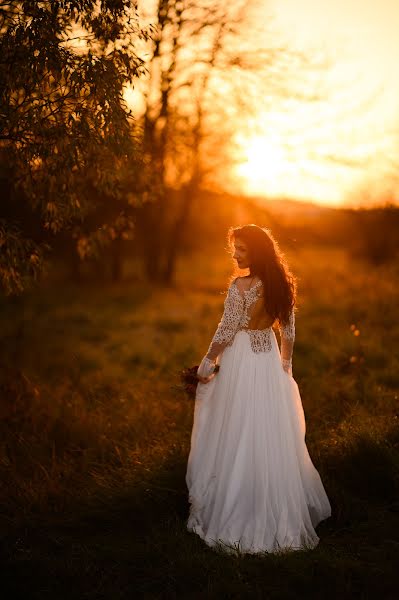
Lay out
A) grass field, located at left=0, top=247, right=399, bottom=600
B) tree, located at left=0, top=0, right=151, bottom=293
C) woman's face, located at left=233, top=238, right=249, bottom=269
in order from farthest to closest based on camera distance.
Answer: tree, located at left=0, top=0, right=151, bottom=293 < woman's face, located at left=233, top=238, right=249, bottom=269 < grass field, located at left=0, top=247, right=399, bottom=600

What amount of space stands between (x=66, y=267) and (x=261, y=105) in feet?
59.5

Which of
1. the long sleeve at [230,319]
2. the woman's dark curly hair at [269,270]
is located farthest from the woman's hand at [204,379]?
the woman's dark curly hair at [269,270]

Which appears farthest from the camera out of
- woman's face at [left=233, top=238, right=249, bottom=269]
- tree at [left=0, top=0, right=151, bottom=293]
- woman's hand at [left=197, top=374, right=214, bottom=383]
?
tree at [left=0, top=0, right=151, bottom=293]

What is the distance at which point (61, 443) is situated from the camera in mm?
6340

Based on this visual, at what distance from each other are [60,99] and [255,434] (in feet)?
12.2

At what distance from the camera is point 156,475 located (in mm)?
5062

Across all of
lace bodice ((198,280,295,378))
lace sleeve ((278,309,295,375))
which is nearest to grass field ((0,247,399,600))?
lace sleeve ((278,309,295,375))

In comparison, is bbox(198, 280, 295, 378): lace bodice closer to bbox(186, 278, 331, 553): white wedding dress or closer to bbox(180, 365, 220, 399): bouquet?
bbox(186, 278, 331, 553): white wedding dress

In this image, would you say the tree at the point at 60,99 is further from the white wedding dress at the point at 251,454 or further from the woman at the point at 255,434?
the white wedding dress at the point at 251,454

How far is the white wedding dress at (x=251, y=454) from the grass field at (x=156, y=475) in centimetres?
20

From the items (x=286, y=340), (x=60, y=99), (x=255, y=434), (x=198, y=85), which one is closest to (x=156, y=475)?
(x=255, y=434)

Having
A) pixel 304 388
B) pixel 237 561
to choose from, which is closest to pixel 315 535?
pixel 237 561

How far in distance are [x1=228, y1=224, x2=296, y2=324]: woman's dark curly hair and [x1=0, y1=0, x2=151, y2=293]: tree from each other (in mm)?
1984

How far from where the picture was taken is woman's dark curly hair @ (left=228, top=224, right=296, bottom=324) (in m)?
4.28
